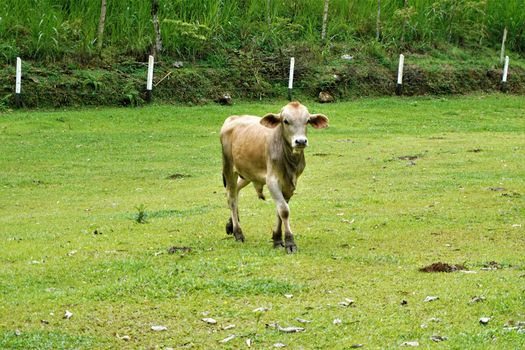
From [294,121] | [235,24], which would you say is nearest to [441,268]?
[294,121]

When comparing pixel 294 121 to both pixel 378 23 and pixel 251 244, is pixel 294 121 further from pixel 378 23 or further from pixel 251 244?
pixel 378 23

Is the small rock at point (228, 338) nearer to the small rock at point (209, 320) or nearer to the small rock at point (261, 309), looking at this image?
the small rock at point (209, 320)

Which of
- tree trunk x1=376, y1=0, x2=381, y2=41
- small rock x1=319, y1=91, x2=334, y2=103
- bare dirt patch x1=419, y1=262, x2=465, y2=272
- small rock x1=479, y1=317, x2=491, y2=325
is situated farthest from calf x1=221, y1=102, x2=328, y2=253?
tree trunk x1=376, y1=0, x2=381, y2=41

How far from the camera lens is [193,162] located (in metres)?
20.2

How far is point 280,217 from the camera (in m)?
10.9

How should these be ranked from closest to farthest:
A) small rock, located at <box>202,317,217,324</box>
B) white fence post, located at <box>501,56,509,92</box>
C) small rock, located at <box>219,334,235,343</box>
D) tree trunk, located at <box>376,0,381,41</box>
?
1. small rock, located at <box>219,334,235,343</box>
2. small rock, located at <box>202,317,217,324</box>
3. white fence post, located at <box>501,56,509,92</box>
4. tree trunk, located at <box>376,0,381,41</box>

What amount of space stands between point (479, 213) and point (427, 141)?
9.84 m

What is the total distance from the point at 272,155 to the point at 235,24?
22627 millimetres

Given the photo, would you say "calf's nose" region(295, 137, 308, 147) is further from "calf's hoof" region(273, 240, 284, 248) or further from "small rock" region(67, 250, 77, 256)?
"small rock" region(67, 250, 77, 256)

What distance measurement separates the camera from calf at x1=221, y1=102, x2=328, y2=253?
1087cm

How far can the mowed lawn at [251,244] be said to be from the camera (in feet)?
25.9

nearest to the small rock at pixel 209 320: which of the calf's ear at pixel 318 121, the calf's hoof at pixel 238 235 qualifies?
the calf's hoof at pixel 238 235

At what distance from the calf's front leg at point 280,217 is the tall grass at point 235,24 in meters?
18.8

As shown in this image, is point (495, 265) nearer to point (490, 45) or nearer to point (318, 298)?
point (318, 298)
